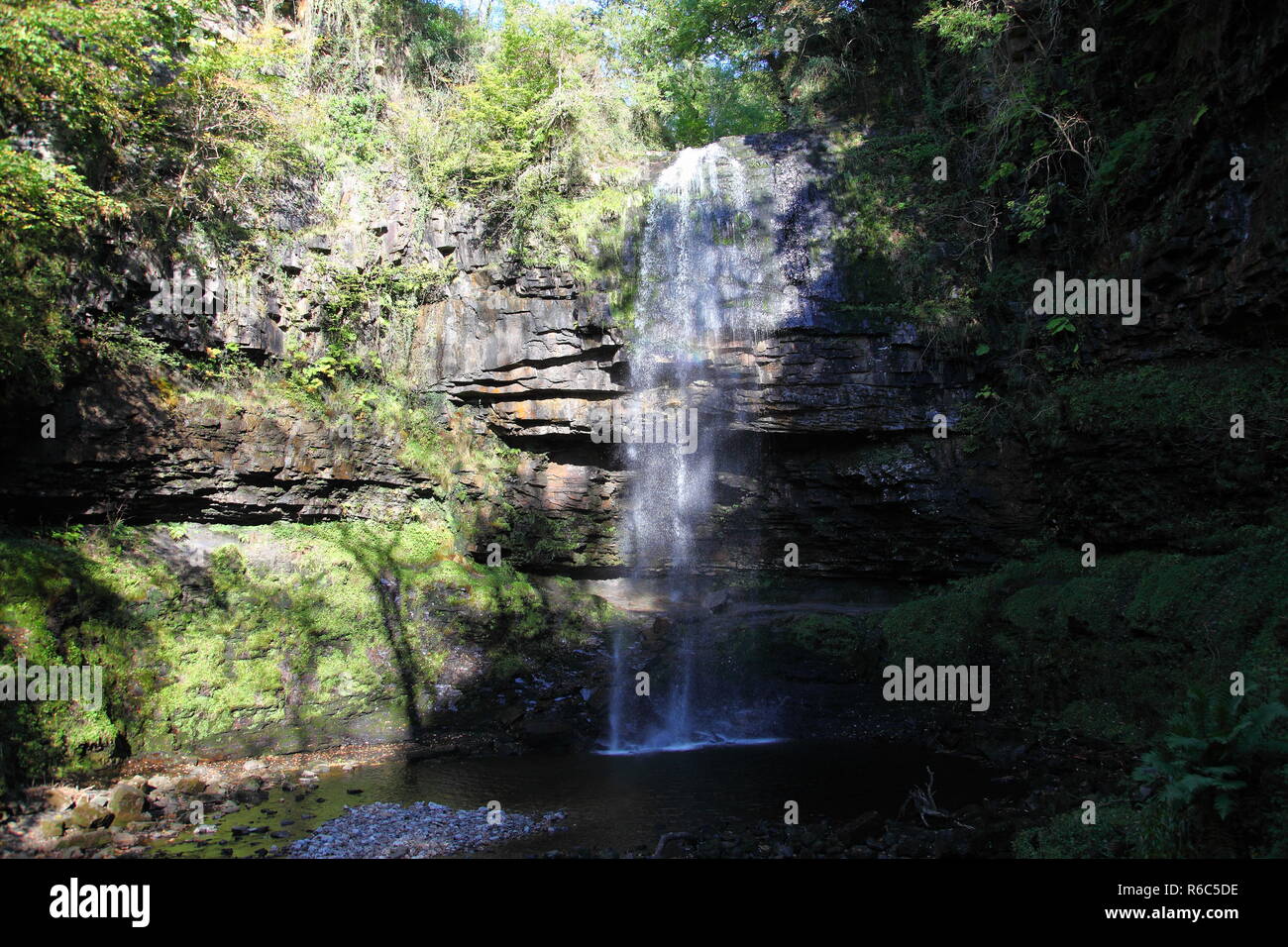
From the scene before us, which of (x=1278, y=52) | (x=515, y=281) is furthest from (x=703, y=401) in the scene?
(x=1278, y=52)

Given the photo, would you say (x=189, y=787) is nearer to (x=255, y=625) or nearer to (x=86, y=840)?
(x=86, y=840)

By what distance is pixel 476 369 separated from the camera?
47.6 ft

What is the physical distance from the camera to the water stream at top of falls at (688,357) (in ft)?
44.9

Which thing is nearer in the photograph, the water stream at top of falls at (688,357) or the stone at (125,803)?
the stone at (125,803)

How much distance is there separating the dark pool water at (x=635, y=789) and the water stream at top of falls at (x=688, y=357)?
253cm

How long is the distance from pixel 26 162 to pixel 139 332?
338cm

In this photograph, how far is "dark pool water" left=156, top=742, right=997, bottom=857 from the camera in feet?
24.9

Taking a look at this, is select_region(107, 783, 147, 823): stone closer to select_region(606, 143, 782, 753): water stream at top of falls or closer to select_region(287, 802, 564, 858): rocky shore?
select_region(287, 802, 564, 858): rocky shore

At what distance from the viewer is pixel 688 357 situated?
1395cm

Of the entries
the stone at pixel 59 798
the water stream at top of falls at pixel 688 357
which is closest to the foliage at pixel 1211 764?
the water stream at top of falls at pixel 688 357

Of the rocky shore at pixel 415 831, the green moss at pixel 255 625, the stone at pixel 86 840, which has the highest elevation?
the green moss at pixel 255 625

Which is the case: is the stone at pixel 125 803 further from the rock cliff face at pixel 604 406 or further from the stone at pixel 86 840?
the rock cliff face at pixel 604 406

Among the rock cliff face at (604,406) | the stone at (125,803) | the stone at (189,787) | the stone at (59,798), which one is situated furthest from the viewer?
the rock cliff face at (604,406)

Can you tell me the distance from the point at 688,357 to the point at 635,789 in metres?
8.17
